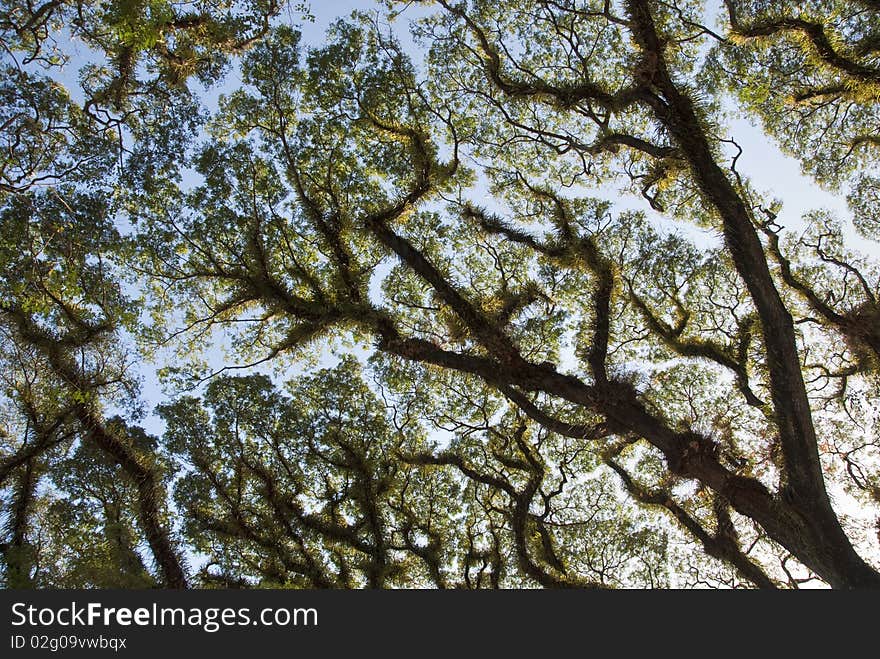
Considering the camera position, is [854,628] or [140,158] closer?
[854,628]

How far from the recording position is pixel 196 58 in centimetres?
972

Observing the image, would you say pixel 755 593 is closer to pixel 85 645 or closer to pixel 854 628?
pixel 854 628

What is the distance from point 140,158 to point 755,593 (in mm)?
10754

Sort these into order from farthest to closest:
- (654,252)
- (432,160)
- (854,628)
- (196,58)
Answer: (654,252), (432,160), (196,58), (854,628)

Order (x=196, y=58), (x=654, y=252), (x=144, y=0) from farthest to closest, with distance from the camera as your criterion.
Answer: (x=654, y=252), (x=196, y=58), (x=144, y=0)

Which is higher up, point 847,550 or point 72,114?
point 72,114

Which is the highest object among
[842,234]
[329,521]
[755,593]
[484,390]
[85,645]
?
[842,234]

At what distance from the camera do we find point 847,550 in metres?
6.18

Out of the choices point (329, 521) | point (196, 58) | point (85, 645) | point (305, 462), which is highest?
point (196, 58)

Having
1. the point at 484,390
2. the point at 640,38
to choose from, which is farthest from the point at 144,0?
the point at 484,390

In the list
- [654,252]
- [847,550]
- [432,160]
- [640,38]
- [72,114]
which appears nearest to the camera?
[847,550]

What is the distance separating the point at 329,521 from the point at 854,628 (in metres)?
10.2

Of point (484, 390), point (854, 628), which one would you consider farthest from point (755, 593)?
point (484, 390)

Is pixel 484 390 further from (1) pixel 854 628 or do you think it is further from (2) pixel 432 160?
(1) pixel 854 628
